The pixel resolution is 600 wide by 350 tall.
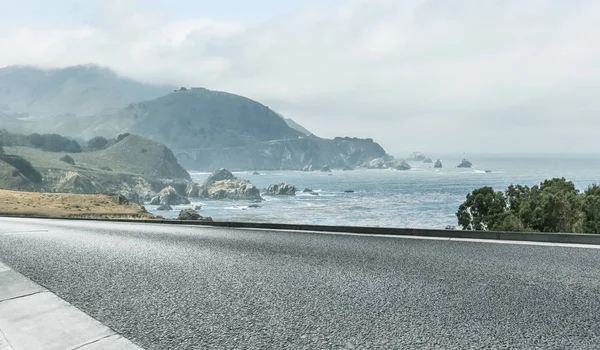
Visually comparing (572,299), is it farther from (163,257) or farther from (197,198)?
(197,198)

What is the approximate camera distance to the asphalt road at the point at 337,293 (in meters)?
4.85

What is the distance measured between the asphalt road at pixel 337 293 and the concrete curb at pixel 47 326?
0.24 meters

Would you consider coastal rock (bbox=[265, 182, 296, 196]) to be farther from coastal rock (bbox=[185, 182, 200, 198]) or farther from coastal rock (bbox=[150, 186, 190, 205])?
coastal rock (bbox=[150, 186, 190, 205])

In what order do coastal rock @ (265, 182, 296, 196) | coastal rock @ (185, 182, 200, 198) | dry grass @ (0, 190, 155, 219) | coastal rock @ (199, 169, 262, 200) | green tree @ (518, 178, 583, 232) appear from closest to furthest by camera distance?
green tree @ (518, 178, 583, 232)
dry grass @ (0, 190, 155, 219)
coastal rock @ (199, 169, 262, 200)
coastal rock @ (265, 182, 296, 196)
coastal rock @ (185, 182, 200, 198)

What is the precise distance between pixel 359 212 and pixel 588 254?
10158 centimetres

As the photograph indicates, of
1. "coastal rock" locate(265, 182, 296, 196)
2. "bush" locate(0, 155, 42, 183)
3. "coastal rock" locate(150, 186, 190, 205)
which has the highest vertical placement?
"bush" locate(0, 155, 42, 183)

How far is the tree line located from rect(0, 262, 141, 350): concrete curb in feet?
83.8

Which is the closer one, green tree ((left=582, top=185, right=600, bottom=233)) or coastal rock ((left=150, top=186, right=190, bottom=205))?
green tree ((left=582, top=185, right=600, bottom=233))

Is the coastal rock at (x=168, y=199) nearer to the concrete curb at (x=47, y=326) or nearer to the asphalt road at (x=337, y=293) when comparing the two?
the asphalt road at (x=337, y=293)

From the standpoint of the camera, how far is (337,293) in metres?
6.65

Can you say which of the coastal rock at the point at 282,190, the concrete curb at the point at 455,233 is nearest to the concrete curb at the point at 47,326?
the concrete curb at the point at 455,233

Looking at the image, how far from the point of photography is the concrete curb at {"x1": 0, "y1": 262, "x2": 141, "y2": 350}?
4.67 metres

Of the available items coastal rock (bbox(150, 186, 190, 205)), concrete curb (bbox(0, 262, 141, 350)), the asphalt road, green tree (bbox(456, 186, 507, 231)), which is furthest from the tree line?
coastal rock (bbox(150, 186, 190, 205))

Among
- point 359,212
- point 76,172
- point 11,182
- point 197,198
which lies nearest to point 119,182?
point 76,172
